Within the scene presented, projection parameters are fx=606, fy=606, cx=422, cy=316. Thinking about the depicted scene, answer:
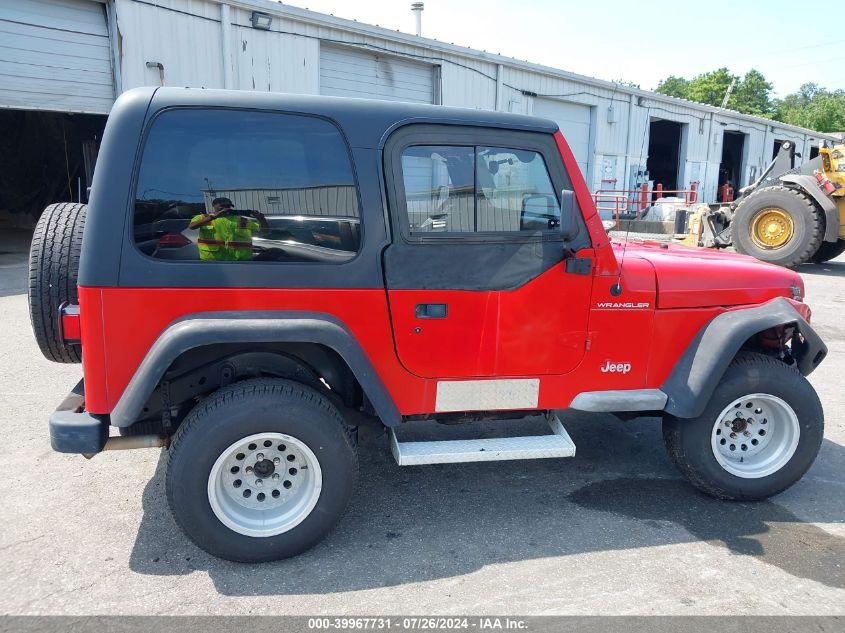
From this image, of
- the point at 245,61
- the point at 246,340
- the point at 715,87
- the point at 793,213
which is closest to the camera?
the point at 246,340

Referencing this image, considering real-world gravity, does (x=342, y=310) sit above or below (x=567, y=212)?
below

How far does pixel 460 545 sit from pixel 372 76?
40.7ft

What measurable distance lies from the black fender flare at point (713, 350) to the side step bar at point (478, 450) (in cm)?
68

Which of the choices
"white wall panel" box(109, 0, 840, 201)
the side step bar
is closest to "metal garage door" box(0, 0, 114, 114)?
"white wall panel" box(109, 0, 840, 201)

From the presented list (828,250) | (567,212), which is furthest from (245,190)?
(828,250)

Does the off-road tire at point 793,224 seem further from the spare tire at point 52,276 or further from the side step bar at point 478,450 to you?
the spare tire at point 52,276

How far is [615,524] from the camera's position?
3.35 m

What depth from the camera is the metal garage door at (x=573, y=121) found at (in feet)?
59.5

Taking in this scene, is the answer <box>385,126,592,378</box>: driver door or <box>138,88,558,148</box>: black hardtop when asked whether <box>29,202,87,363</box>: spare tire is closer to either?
<box>138,88,558,148</box>: black hardtop

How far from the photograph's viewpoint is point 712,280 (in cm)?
353

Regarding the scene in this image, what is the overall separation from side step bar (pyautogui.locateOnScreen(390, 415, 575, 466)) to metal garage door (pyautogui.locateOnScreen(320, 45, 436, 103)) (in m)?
10.5

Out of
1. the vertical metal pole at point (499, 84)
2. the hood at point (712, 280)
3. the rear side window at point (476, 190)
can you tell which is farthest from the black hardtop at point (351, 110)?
the vertical metal pole at point (499, 84)

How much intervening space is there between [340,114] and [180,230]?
3.10ft

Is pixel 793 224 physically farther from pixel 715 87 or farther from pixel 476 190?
pixel 715 87
